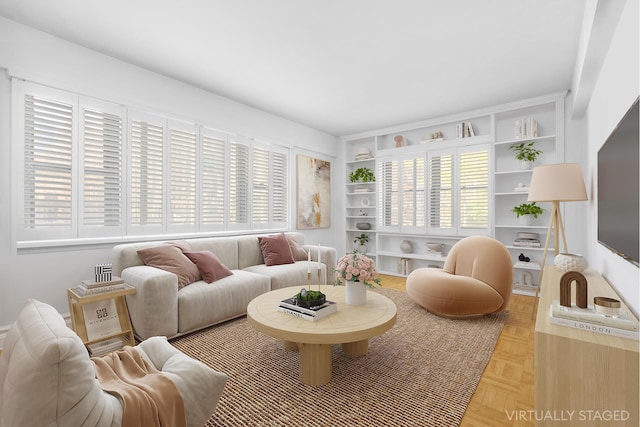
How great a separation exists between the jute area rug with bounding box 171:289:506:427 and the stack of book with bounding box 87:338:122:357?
0.45 meters

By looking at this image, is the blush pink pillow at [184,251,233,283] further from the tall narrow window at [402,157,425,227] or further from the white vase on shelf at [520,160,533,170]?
the white vase on shelf at [520,160,533,170]

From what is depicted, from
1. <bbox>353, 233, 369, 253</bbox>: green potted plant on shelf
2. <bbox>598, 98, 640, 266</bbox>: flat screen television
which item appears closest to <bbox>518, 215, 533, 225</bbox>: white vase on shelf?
<bbox>598, 98, 640, 266</bbox>: flat screen television

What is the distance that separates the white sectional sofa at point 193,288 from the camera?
252 centimetres

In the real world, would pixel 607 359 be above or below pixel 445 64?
below

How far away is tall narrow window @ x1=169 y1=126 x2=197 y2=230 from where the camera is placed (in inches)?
142

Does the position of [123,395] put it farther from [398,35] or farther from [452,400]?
[398,35]

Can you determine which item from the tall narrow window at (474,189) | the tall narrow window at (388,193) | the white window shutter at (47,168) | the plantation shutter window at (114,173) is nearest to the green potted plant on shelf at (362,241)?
the tall narrow window at (388,193)

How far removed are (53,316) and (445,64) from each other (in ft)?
12.0

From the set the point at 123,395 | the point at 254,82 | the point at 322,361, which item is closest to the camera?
the point at 123,395

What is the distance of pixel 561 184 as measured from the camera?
2920 mm

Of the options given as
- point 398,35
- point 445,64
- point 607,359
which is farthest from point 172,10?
point 607,359

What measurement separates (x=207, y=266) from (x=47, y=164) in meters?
1.67

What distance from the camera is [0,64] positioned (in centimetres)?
246

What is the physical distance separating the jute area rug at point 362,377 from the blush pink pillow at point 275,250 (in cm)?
105
